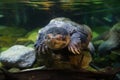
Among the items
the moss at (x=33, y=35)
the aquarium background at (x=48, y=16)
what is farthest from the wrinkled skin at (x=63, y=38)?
the moss at (x=33, y=35)

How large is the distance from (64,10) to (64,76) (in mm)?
497

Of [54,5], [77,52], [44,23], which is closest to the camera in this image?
[77,52]

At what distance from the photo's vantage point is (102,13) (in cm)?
163

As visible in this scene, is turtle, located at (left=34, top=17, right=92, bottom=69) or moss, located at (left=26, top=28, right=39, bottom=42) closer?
turtle, located at (left=34, top=17, right=92, bottom=69)

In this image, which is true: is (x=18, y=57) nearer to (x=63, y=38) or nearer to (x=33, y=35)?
(x=33, y=35)

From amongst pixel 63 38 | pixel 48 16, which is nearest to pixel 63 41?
pixel 63 38

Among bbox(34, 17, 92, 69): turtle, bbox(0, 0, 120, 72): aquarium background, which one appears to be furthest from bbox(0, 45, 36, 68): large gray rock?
bbox(34, 17, 92, 69): turtle

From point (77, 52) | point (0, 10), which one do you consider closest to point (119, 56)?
point (77, 52)

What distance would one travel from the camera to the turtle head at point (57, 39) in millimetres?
1169

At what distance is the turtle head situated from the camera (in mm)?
1169

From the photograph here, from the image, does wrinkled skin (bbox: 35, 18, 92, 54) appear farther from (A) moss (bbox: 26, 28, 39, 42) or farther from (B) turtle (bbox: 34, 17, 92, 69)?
(A) moss (bbox: 26, 28, 39, 42)

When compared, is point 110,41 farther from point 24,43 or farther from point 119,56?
point 24,43

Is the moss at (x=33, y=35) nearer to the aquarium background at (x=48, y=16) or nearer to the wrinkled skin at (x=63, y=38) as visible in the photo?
the aquarium background at (x=48, y=16)

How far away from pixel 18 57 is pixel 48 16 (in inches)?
13.0
